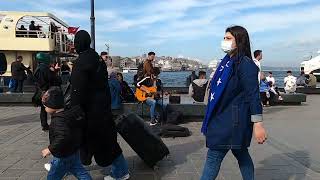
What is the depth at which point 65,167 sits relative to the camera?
4.83 meters

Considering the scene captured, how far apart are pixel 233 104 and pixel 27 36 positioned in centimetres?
2013

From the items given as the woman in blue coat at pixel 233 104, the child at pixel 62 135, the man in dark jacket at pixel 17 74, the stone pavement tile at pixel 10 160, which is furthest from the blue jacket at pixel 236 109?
the man in dark jacket at pixel 17 74

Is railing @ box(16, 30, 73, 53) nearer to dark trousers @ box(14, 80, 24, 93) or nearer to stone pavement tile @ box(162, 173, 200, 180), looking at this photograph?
dark trousers @ box(14, 80, 24, 93)

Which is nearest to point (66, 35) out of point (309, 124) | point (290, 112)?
point (290, 112)

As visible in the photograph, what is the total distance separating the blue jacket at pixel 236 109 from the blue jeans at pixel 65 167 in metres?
1.43

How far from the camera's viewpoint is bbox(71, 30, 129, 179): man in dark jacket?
16.7ft

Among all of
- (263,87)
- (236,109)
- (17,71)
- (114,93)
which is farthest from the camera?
(17,71)

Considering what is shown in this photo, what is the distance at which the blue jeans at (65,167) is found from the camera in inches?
188

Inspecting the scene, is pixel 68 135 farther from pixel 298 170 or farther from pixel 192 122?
pixel 192 122

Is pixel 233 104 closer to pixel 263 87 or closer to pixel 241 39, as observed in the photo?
pixel 241 39

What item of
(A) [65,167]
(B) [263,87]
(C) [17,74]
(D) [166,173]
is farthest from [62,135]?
(C) [17,74]

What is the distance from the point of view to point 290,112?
13.8 meters

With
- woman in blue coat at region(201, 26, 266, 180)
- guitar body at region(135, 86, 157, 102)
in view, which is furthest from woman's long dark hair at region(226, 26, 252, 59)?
guitar body at region(135, 86, 157, 102)

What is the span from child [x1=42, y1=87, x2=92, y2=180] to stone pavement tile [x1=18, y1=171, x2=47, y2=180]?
43.2 inches
